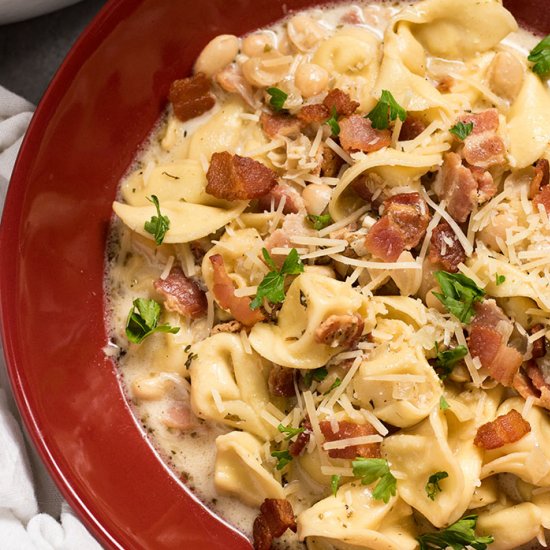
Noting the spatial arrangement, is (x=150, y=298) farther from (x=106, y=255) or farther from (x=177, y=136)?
(x=177, y=136)

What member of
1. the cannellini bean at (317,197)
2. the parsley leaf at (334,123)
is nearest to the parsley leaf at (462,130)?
the parsley leaf at (334,123)

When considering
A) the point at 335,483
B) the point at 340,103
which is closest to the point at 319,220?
the point at 340,103

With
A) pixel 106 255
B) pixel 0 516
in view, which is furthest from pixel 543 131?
pixel 0 516

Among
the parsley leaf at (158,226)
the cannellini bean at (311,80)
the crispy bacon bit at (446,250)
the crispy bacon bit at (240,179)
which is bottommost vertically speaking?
the crispy bacon bit at (446,250)

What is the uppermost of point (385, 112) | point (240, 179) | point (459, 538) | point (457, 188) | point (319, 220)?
point (385, 112)

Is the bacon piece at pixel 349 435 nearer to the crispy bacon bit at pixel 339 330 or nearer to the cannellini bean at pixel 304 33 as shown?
the crispy bacon bit at pixel 339 330

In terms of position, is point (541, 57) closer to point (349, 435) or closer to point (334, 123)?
point (334, 123)
